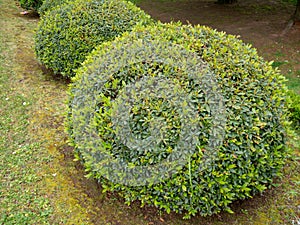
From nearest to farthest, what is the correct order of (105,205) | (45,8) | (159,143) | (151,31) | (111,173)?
(159,143) < (111,173) < (105,205) < (151,31) < (45,8)

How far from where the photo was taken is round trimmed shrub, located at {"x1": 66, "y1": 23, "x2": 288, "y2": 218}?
2.39 metres

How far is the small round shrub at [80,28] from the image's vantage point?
4.37 m

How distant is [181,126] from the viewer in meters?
2.39

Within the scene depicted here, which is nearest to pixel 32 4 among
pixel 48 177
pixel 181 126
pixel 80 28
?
pixel 80 28

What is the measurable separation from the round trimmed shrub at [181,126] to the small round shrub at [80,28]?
163cm

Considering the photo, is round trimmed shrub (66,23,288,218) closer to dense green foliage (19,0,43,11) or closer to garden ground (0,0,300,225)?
garden ground (0,0,300,225)

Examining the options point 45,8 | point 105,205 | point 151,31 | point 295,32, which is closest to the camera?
point 105,205

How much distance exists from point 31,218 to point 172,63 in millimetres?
1790

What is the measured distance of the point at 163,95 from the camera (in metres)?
2.46

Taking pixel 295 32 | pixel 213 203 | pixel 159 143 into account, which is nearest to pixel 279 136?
pixel 213 203

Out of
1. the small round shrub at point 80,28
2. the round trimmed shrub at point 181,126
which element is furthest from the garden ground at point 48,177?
the small round shrub at point 80,28

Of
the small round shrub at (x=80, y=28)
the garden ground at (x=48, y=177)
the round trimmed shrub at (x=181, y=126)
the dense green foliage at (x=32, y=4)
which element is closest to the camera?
the round trimmed shrub at (x=181, y=126)

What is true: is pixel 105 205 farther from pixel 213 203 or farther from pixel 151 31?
pixel 151 31

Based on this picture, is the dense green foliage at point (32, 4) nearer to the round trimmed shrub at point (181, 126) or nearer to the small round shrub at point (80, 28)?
the small round shrub at point (80, 28)
